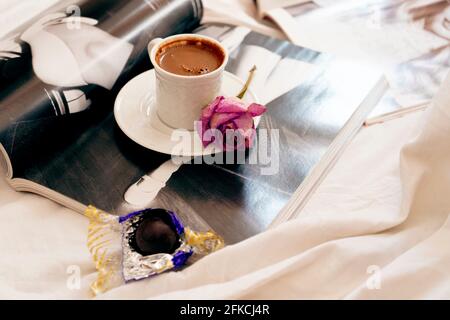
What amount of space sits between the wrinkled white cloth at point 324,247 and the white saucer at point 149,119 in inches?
4.3

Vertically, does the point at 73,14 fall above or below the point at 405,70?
above

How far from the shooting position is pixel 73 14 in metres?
0.59

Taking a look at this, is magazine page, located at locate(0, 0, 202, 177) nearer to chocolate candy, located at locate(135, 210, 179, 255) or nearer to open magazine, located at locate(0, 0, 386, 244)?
open magazine, located at locate(0, 0, 386, 244)

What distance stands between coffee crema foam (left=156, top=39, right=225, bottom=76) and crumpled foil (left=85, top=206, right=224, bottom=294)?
0.17 meters

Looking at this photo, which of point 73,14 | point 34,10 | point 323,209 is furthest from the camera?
point 34,10

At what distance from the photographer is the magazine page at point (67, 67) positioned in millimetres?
504

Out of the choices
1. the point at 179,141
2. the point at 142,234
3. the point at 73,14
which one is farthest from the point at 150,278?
the point at 73,14

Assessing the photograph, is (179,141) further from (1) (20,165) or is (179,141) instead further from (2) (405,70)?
(2) (405,70)

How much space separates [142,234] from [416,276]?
9.1 inches

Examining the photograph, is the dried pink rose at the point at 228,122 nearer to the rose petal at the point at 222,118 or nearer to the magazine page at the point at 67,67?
the rose petal at the point at 222,118

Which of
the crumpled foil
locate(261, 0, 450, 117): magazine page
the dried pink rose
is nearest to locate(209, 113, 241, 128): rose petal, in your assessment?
the dried pink rose

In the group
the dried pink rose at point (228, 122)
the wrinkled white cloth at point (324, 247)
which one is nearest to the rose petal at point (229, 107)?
the dried pink rose at point (228, 122)

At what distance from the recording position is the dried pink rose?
0.51m

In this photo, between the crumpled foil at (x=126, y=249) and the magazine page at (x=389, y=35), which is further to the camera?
the magazine page at (x=389, y=35)
